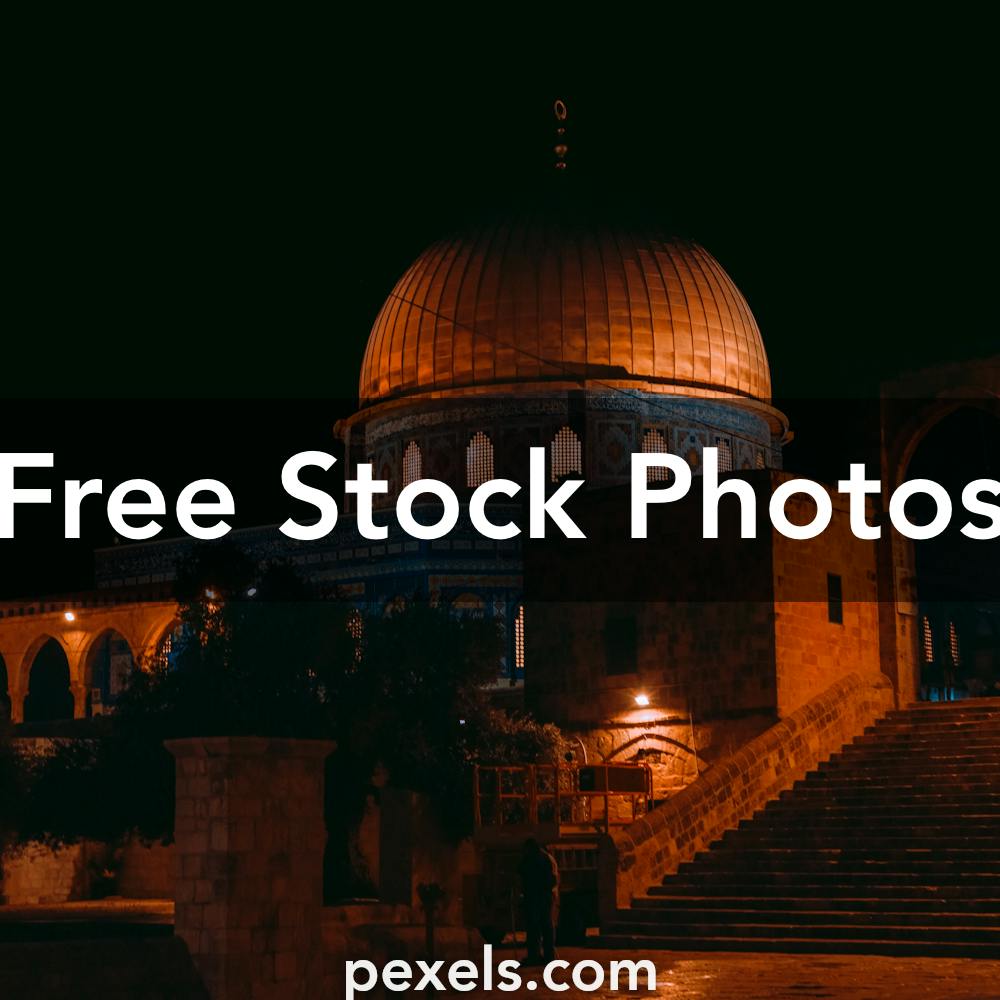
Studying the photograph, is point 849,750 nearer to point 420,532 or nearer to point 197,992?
point 197,992

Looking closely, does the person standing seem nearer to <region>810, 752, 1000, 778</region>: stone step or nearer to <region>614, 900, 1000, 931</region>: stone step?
<region>614, 900, 1000, 931</region>: stone step

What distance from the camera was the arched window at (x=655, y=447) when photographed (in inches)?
1654

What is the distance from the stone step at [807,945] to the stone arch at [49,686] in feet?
106

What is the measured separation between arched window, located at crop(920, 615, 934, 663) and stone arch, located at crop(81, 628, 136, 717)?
1848 cm

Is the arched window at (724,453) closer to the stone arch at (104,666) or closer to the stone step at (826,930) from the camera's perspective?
the stone arch at (104,666)

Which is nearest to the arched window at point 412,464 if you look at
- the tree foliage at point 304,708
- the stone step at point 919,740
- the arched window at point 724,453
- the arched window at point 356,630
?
the arched window at point 724,453

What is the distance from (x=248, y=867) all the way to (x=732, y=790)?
370 inches

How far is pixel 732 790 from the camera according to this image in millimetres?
21000

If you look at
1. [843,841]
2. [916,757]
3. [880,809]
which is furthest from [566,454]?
[843,841]

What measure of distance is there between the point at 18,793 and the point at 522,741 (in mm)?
7334

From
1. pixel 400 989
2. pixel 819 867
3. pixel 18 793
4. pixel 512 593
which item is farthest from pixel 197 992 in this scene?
pixel 512 593

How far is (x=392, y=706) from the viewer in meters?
24.0

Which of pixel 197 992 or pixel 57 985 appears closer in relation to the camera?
pixel 57 985

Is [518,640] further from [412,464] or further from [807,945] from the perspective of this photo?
[807,945]
